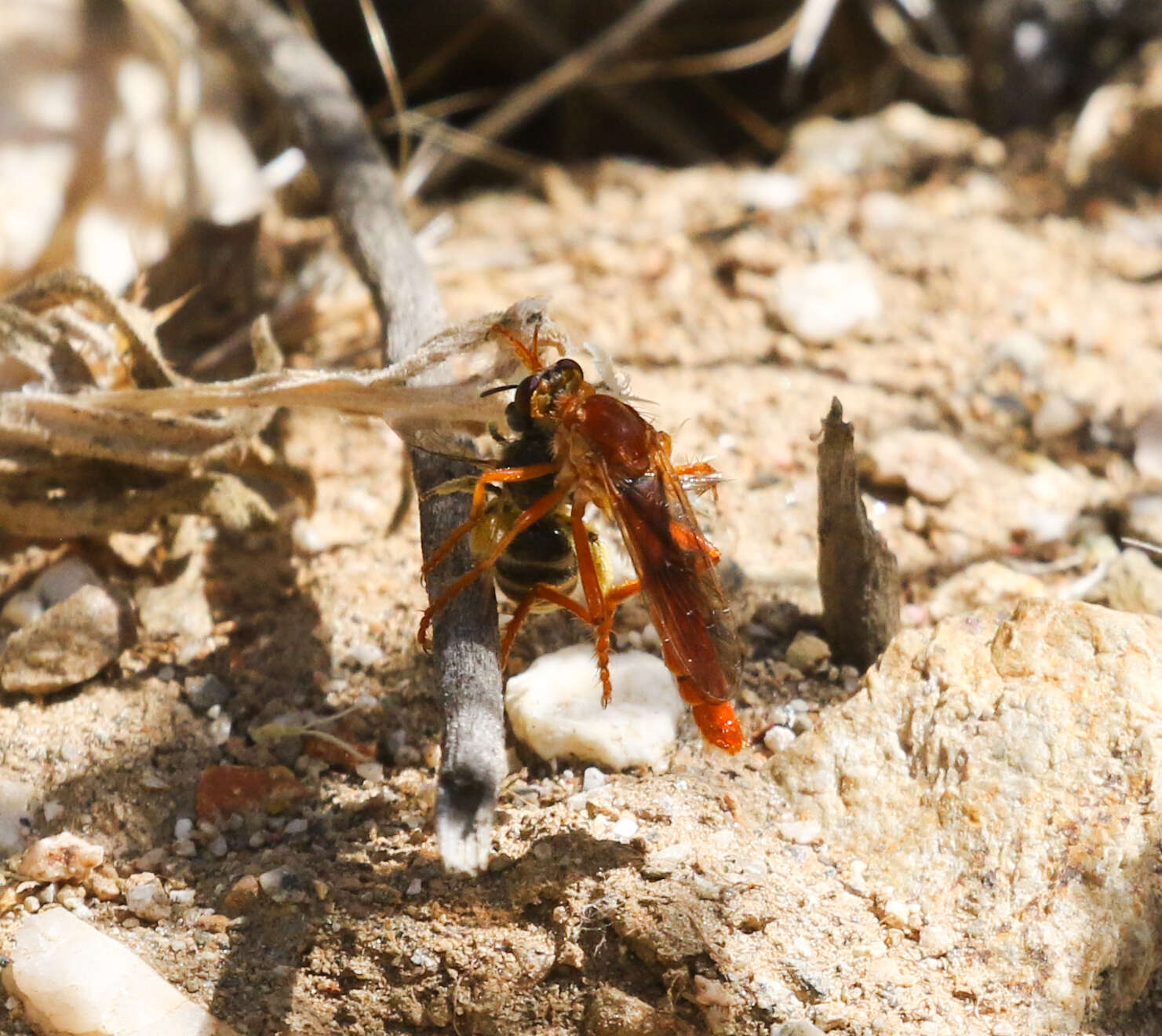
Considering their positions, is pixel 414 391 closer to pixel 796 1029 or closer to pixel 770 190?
pixel 796 1029

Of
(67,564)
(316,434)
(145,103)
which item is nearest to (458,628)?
(67,564)

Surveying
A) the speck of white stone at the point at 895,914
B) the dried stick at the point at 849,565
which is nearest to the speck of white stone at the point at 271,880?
the speck of white stone at the point at 895,914

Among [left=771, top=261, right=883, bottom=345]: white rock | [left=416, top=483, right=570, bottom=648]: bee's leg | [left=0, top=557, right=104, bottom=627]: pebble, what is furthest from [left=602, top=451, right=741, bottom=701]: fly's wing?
[left=771, top=261, right=883, bottom=345]: white rock

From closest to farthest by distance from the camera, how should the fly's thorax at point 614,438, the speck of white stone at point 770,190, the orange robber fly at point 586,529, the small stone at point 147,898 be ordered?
the small stone at point 147,898 < the orange robber fly at point 586,529 < the fly's thorax at point 614,438 < the speck of white stone at point 770,190

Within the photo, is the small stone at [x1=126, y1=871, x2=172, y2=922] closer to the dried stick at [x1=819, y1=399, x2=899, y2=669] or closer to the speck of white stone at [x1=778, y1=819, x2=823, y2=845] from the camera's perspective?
the speck of white stone at [x1=778, y1=819, x2=823, y2=845]

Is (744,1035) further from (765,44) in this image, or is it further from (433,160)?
(765,44)

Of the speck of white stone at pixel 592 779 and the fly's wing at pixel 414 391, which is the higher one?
the fly's wing at pixel 414 391

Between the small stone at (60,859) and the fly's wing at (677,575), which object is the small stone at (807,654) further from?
the small stone at (60,859)
